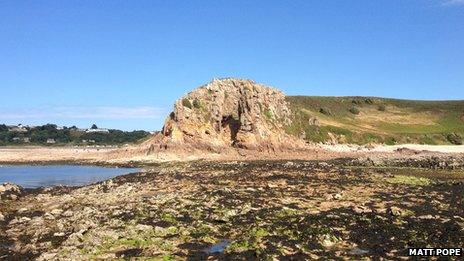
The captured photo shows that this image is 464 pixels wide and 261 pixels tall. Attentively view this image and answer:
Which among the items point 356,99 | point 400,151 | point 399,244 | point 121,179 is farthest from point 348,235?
point 356,99

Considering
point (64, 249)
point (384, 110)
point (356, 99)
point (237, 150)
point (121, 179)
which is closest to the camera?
point (64, 249)

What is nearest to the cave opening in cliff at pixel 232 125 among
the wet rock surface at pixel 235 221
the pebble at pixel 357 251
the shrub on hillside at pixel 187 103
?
the shrub on hillside at pixel 187 103

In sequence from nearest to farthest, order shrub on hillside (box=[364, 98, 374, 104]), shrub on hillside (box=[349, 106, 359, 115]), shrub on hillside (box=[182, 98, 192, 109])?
shrub on hillside (box=[182, 98, 192, 109]), shrub on hillside (box=[349, 106, 359, 115]), shrub on hillside (box=[364, 98, 374, 104])

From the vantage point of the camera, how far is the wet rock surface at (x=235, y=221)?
16562 millimetres

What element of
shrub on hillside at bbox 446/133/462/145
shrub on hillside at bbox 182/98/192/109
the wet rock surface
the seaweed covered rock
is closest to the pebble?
the wet rock surface

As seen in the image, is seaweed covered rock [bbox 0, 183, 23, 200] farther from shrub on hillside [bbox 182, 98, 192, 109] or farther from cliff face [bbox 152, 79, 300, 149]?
shrub on hillside [bbox 182, 98, 192, 109]

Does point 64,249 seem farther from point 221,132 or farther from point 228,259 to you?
point 221,132

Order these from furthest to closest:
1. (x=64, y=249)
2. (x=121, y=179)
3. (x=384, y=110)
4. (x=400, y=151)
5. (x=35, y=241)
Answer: (x=384, y=110) → (x=400, y=151) → (x=121, y=179) → (x=35, y=241) → (x=64, y=249)

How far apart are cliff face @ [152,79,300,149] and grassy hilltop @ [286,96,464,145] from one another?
5978 mm

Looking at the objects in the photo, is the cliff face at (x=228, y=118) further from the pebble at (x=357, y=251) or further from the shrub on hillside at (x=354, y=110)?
the pebble at (x=357, y=251)

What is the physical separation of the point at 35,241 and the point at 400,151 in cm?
6897

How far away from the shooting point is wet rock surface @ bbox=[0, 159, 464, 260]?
652 inches

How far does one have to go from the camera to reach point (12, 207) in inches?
1089

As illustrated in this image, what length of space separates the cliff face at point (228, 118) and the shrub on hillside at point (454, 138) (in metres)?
41.1
